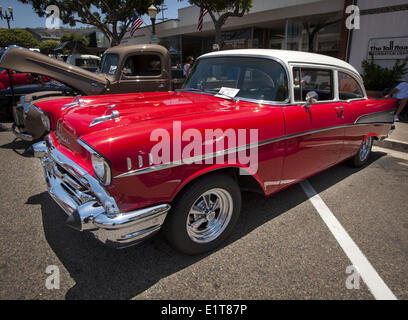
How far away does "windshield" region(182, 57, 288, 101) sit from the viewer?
2.81 metres

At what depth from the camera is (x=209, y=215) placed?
243 centimetres

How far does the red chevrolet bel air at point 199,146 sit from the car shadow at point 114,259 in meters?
0.24

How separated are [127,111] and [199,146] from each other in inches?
31.6

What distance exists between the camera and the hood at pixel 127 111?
2135 millimetres

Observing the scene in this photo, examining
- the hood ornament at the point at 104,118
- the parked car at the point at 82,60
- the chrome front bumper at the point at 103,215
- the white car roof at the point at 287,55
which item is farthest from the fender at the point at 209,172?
the parked car at the point at 82,60

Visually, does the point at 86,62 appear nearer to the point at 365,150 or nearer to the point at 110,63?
the point at 110,63

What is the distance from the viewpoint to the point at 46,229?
8.86 feet

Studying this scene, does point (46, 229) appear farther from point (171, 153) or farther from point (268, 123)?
point (268, 123)

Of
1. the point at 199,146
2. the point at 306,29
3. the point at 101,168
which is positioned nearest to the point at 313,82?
the point at 199,146

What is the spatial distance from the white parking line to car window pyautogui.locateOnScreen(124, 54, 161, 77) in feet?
14.3

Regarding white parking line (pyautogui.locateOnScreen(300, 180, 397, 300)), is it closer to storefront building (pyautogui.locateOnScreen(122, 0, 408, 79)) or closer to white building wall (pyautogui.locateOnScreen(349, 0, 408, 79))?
storefront building (pyautogui.locateOnScreen(122, 0, 408, 79))

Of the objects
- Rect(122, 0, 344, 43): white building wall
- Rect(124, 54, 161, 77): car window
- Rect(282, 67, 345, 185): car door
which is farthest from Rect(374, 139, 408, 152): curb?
Rect(122, 0, 344, 43): white building wall

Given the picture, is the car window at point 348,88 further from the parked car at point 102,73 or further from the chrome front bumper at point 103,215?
the parked car at point 102,73

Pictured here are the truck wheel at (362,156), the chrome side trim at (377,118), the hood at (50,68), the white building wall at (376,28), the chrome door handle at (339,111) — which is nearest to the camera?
the chrome door handle at (339,111)
